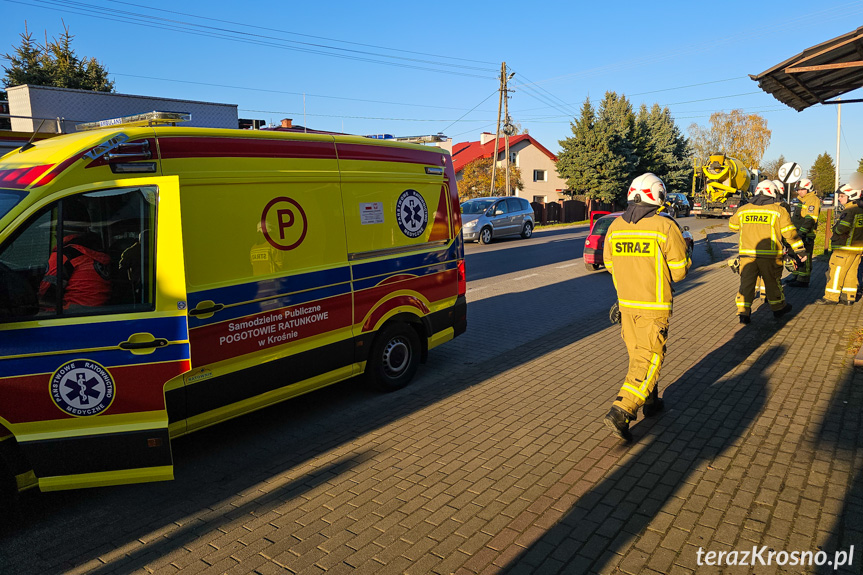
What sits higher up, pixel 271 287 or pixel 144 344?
pixel 271 287

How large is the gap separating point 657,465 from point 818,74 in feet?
19.1

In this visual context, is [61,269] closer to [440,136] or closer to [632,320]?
→ [632,320]

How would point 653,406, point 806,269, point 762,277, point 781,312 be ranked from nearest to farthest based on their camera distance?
point 653,406 < point 762,277 < point 781,312 < point 806,269

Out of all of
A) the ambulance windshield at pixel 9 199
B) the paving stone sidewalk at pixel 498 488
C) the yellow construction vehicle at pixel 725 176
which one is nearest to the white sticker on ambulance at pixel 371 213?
the paving stone sidewalk at pixel 498 488

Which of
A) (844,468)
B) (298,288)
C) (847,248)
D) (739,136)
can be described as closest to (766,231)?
(847,248)

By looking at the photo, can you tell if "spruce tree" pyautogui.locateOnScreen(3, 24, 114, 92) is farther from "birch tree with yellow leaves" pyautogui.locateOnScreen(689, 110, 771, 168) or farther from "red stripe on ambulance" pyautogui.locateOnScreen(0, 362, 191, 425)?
Result: "birch tree with yellow leaves" pyautogui.locateOnScreen(689, 110, 771, 168)

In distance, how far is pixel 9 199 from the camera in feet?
11.8

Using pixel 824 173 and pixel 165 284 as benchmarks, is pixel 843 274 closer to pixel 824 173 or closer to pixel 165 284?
pixel 165 284

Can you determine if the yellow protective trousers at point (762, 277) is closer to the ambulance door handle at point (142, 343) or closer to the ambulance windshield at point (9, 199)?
the ambulance door handle at point (142, 343)

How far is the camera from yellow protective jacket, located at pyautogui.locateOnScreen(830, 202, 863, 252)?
348 inches

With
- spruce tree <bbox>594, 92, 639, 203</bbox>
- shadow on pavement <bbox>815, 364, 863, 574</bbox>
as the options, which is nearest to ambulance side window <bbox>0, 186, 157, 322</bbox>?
shadow on pavement <bbox>815, 364, 863, 574</bbox>

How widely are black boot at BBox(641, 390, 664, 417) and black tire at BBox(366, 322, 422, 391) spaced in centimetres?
241

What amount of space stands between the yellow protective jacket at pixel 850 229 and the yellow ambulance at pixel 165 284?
7816mm

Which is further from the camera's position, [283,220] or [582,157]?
[582,157]
